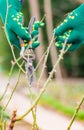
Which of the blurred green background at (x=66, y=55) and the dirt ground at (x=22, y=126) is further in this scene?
the blurred green background at (x=66, y=55)

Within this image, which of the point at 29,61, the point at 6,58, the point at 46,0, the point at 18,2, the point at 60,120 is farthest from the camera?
the point at 6,58

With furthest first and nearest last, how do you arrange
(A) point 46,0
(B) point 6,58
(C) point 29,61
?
(B) point 6,58 → (A) point 46,0 → (C) point 29,61

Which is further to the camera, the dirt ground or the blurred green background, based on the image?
the blurred green background

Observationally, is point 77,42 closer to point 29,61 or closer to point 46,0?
point 29,61

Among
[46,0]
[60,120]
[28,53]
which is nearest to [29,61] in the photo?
[28,53]

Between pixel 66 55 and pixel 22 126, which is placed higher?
pixel 22 126

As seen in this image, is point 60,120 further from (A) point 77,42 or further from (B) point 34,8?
(A) point 77,42

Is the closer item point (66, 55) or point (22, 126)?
point (22, 126)

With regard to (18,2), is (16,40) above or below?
below

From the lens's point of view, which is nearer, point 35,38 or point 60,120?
point 35,38
